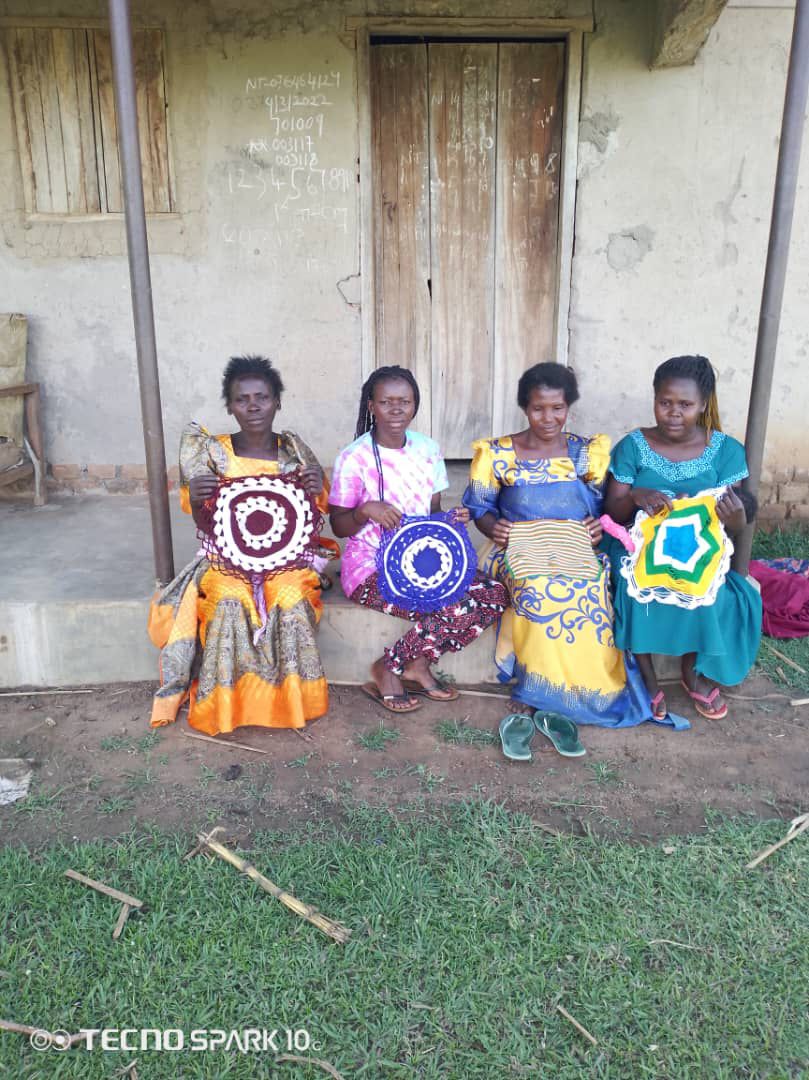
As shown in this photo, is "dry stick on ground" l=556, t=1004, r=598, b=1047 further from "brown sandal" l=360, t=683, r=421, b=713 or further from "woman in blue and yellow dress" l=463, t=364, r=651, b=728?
"brown sandal" l=360, t=683, r=421, b=713

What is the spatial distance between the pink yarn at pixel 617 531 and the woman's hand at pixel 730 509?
1.10ft

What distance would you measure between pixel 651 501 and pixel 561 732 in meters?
0.92

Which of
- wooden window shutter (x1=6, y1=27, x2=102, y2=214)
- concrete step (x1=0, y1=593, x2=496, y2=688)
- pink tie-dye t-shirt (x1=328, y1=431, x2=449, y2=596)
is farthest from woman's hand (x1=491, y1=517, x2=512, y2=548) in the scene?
wooden window shutter (x1=6, y1=27, x2=102, y2=214)

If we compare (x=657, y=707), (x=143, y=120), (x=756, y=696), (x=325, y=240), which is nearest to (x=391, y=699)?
(x=657, y=707)

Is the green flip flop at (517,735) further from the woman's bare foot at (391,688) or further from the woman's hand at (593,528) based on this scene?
the woman's hand at (593,528)

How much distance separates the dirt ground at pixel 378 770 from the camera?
270cm

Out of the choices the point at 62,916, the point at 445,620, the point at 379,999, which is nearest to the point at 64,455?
the point at 445,620

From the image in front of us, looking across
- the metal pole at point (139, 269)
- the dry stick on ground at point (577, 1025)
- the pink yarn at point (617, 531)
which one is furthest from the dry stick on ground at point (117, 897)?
the pink yarn at point (617, 531)

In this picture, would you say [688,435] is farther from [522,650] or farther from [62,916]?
[62,916]

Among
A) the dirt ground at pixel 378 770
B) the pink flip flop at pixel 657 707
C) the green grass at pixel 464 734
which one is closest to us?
the dirt ground at pixel 378 770

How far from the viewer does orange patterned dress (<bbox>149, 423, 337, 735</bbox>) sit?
3141 mm

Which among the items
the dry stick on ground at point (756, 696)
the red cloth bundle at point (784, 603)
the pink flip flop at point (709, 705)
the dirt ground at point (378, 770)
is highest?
the red cloth bundle at point (784, 603)

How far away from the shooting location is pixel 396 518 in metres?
3.27

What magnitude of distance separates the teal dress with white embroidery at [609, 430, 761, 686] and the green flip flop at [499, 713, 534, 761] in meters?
0.48
